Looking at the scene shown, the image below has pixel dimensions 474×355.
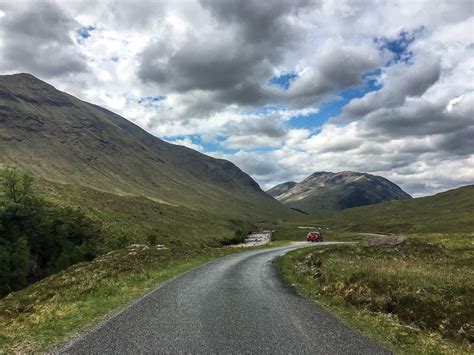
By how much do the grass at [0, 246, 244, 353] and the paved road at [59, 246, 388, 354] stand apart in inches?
44.4

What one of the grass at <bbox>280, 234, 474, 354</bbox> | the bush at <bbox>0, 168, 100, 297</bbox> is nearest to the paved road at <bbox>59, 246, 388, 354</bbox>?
the grass at <bbox>280, 234, 474, 354</bbox>

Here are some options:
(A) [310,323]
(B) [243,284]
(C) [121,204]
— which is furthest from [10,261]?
(C) [121,204]

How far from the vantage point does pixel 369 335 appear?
45.4 ft

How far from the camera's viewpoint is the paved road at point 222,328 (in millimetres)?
11844

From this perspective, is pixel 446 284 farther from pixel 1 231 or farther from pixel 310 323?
pixel 1 231

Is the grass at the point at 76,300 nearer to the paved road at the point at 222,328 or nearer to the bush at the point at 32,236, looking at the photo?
the paved road at the point at 222,328

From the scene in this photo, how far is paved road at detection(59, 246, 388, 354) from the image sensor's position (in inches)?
466

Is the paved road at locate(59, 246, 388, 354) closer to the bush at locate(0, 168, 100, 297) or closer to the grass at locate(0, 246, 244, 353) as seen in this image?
the grass at locate(0, 246, 244, 353)

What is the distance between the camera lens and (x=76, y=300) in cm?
2025

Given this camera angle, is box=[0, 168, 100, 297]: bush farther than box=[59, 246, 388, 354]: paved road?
Yes

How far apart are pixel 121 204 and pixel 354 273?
139 meters

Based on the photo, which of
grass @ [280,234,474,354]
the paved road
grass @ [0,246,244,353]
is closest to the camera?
the paved road

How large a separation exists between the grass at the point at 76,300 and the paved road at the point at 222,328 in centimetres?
113

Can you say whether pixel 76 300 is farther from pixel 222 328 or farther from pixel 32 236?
pixel 32 236
